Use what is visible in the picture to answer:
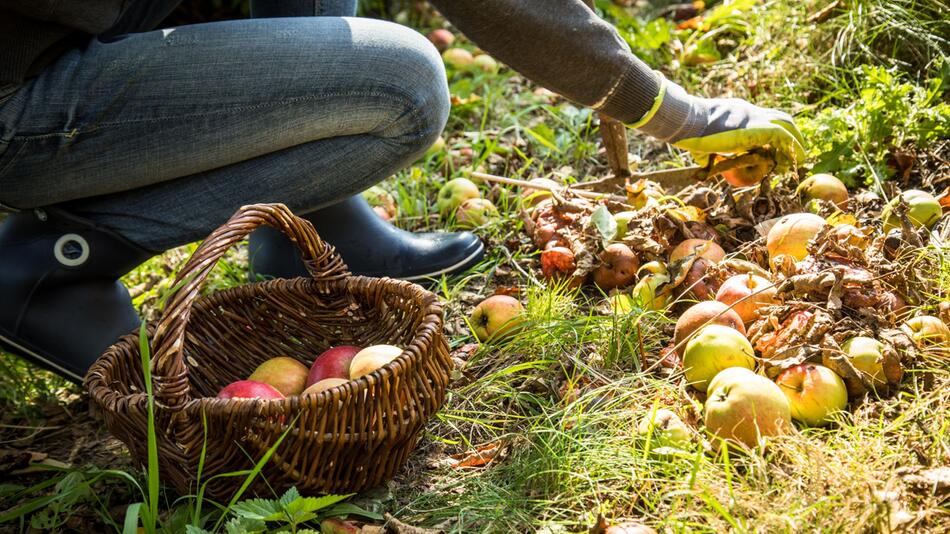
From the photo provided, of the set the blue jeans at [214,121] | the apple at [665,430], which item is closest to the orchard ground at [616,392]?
the apple at [665,430]

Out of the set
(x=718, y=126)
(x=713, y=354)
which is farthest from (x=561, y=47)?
(x=713, y=354)

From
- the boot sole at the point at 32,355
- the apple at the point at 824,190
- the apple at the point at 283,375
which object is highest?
the apple at the point at 824,190

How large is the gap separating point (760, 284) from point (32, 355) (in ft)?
5.88

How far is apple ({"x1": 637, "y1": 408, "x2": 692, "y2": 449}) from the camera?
5.51 feet

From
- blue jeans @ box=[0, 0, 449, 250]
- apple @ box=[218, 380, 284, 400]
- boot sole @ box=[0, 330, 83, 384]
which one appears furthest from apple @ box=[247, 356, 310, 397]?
boot sole @ box=[0, 330, 83, 384]

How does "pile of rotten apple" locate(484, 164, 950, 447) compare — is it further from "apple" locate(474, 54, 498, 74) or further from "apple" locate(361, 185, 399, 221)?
"apple" locate(474, 54, 498, 74)

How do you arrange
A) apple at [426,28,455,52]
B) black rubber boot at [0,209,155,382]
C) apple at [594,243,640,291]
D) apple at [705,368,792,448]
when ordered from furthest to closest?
apple at [426,28,455,52] → apple at [594,243,640,291] → black rubber boot at [0,209,155,382] → apple at [705,368,792,448]

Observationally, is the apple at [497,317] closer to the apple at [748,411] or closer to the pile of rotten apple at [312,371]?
the pile of rotten apple at [312,371]

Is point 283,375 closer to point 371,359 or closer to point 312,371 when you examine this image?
point 312,371

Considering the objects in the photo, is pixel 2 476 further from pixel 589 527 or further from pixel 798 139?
pixel 798 139

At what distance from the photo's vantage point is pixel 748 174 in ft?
7.89

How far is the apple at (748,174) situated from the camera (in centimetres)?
235

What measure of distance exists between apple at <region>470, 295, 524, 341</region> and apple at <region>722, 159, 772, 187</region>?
72 centimetres

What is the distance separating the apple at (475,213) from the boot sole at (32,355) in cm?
126
